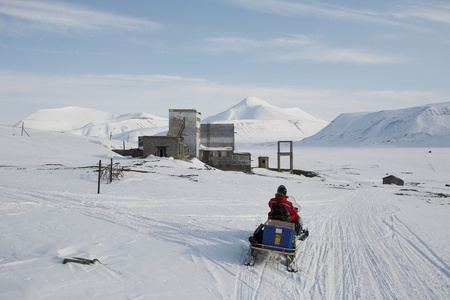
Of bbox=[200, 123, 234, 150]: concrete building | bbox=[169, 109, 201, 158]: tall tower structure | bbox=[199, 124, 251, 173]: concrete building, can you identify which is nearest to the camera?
bbox=[199, 124, 251, 173]: concrete building

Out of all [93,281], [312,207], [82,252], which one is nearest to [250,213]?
[312,207]

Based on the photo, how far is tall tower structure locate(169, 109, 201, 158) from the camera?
52.6 meters

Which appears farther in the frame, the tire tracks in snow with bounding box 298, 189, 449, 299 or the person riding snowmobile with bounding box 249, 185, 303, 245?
the person riding snowmobile with bounding box 249, 185, 303, 245

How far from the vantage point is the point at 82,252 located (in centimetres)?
916

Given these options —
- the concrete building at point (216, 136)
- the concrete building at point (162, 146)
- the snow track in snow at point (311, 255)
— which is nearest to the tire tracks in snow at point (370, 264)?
the snow track in snow at point (311, 255)

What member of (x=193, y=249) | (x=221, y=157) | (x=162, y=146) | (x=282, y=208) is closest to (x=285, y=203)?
(x=282, y=208)

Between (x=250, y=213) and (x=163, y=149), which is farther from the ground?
(x=163, y=149)

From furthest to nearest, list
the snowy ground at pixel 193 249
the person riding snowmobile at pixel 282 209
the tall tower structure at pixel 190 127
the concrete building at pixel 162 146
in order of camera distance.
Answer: the tall tower structure at pixel 190 127, the concrete building at pixel 162 146, the person riding snowmobile at pixel 282 209, the snowy ground at pixel 193 249

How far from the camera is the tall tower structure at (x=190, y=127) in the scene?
52594 millimetres

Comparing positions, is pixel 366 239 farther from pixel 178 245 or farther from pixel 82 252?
pixel 82 252

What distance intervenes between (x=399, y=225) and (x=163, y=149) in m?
32.3

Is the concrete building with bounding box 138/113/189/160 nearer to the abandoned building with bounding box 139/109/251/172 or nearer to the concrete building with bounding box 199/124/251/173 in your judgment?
the abandoned building with bounding box 139/109/251/172

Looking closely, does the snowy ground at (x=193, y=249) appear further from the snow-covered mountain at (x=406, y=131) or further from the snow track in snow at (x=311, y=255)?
the snow-covered mountain at (x=406, y=131)

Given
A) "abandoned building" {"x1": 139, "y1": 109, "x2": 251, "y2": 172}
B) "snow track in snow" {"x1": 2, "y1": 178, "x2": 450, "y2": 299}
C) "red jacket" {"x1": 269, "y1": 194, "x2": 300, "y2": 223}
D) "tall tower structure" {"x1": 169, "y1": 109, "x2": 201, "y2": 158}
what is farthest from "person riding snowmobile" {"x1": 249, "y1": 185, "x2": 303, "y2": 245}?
"tall tower structure" {"x1": 169, "y1": 109, "x2": 201, "y2": 158}
